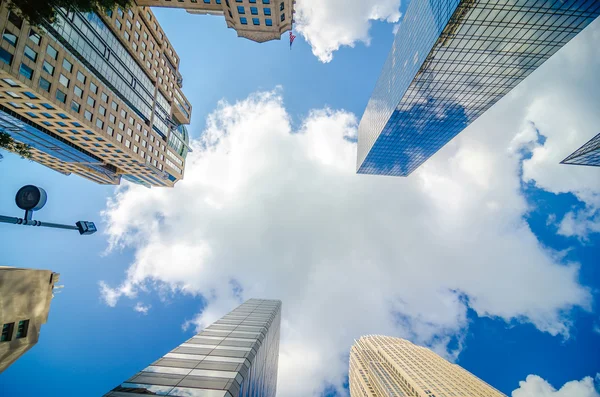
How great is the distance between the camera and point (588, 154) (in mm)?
65062

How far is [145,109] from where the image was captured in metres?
61.8

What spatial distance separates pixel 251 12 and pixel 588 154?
86.4 m

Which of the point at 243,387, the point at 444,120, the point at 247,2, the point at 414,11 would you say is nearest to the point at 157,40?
the point at 247,2

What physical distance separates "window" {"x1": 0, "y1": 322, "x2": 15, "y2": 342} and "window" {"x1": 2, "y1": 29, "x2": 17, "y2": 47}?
34141 millimetres

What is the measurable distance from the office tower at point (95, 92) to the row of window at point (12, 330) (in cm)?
2366

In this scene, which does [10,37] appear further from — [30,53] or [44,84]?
[44,84]

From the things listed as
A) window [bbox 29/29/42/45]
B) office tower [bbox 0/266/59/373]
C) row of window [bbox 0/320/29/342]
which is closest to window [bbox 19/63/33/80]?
window [bbox 29/29/42/45]

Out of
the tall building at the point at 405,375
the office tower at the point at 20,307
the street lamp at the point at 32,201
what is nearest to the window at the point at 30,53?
the street lamp at the point at 32,201

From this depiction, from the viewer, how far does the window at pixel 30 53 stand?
31.6 m

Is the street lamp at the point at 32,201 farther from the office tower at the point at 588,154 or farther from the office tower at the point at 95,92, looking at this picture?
the office tower at the point at 588,154

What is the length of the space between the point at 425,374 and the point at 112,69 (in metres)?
128

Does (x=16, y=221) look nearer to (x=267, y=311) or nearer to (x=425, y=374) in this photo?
(x=267, y=311)

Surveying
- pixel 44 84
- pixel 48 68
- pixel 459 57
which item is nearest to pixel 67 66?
pixel 48 68

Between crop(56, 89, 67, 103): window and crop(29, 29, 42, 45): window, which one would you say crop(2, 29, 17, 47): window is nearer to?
crop(29, 29, 42, 45): window
